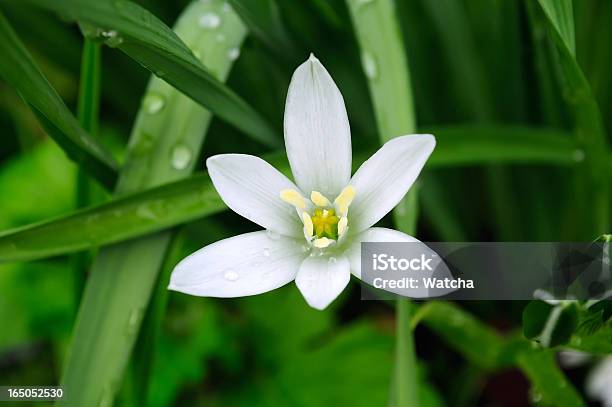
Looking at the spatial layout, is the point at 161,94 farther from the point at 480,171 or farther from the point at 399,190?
the point at 480,171

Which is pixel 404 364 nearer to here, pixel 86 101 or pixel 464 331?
pixel 464 331

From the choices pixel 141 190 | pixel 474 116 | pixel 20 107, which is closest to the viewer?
pixel 141 190

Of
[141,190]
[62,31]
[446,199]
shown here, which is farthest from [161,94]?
[446,199]

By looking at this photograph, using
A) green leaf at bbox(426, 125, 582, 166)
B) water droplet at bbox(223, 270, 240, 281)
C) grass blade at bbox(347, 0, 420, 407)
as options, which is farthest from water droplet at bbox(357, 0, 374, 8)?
water droplet at bbox(223, 270, 240, 281)

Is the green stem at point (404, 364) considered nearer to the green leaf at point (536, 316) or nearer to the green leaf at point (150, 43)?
the green leaf at point (536, 316)

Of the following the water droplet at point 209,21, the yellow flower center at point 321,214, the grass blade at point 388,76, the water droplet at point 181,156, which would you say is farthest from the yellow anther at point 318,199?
the water droplet at point 209,21

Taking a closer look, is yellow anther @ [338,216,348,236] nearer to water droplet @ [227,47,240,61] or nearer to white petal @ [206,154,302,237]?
white petal @ [206,154,302,237]
